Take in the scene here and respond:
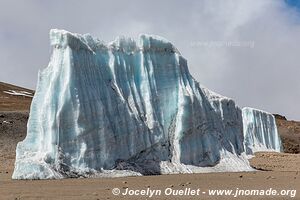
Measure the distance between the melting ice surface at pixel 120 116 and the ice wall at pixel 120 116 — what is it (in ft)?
0.11

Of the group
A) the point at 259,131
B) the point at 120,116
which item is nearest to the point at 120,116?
the point at 120,116

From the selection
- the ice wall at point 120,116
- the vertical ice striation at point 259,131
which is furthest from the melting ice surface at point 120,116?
the vertical ice striation at point 259,131

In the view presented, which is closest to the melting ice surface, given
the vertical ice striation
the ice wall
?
the ice wall

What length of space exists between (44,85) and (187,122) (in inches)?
239

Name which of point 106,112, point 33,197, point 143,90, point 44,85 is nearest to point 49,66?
point 44,85

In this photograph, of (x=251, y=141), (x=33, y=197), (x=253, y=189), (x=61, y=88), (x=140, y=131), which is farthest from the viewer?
(x=251, y=141)

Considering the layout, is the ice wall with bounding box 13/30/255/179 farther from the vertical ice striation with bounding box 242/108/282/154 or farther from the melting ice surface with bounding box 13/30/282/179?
the vertical ice striation with bounding box 242/108/282/154

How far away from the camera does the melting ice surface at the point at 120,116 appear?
19.4 meters

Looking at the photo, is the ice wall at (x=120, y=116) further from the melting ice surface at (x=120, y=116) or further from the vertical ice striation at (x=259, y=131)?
the vertical ice striation at (x=259, y=131)

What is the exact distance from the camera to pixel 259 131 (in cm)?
5488

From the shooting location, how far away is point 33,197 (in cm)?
1360

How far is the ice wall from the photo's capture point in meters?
19.4

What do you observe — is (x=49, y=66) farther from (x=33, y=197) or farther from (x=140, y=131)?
(x=33, y=197)

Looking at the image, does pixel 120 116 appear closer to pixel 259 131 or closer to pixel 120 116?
pixel 120 116
